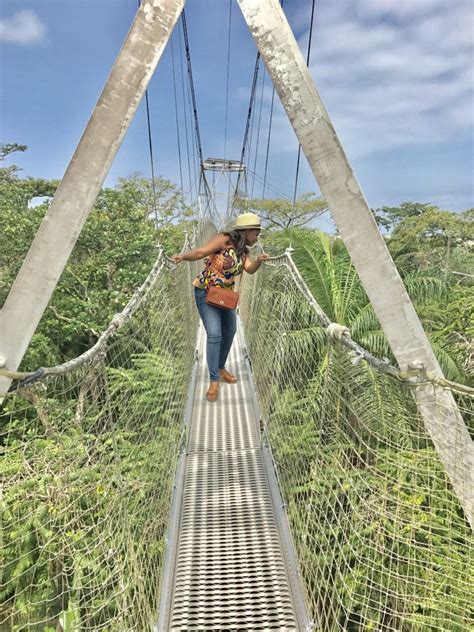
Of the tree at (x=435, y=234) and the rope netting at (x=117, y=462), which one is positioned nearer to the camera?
the rope netting at (x=117, y=462)

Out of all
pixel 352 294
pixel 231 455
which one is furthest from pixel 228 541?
pixel 352 294

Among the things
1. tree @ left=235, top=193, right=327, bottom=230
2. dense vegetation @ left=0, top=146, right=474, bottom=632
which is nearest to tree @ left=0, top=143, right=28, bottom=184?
dense vegetation @ left=0, top=146, right=474, bottom=632

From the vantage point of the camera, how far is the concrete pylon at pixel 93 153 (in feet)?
4.91

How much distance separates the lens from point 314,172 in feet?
5.16

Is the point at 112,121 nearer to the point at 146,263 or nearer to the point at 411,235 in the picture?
the point at 146,263

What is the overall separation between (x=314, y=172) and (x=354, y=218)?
20cm

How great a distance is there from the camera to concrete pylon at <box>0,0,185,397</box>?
1.50 meters

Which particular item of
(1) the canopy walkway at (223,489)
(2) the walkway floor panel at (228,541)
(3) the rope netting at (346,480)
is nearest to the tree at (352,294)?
(3) the rope netting at (346,480)

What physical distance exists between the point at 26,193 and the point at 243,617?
34.6ft

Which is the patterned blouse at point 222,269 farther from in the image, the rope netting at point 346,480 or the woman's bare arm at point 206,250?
the rope netting at point 346,480

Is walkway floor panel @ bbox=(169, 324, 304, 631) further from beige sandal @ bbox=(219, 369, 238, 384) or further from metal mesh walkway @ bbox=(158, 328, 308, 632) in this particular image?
beige sandal @ bbox=(219, 369, 238, 384)

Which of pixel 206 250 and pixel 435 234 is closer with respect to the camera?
pixel 206 250

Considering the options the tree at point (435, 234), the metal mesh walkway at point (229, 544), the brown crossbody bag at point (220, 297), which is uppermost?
the tree at point (435, 234)

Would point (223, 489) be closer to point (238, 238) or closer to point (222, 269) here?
point (222, 269)
